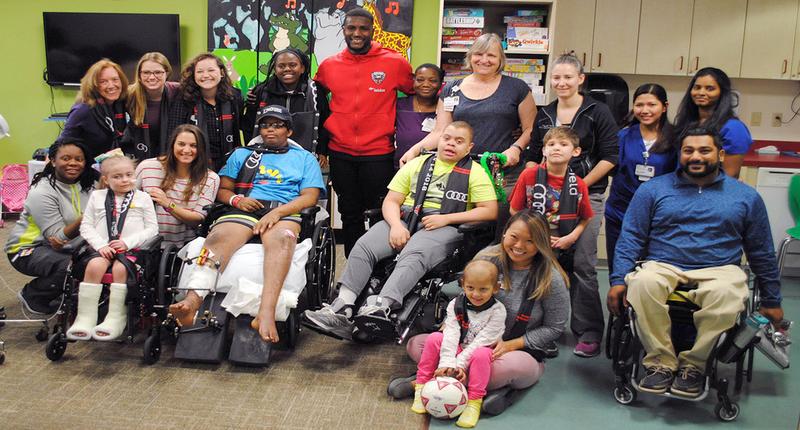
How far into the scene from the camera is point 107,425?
2.56m

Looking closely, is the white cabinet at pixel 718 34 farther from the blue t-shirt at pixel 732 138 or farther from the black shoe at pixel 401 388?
the black shoe at pixel 401 388

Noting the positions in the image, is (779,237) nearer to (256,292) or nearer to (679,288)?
(679,288)

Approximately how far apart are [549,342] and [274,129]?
1.80 metres

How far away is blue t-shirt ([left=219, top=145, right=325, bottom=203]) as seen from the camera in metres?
3.66

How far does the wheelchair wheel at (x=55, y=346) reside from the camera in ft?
10.2

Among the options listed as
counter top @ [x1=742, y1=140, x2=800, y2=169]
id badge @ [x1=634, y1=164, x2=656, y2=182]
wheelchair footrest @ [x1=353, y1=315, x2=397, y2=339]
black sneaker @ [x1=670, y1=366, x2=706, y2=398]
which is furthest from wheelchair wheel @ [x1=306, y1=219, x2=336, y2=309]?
counter top @ [x1=742, y1=140, x2=800, y2=169]

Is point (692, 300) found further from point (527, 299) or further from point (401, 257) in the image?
point (401, 257)

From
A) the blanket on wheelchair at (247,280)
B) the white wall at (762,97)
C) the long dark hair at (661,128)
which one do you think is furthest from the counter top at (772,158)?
the blanket on wheelchair at (247,280)

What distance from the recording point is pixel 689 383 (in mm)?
2748

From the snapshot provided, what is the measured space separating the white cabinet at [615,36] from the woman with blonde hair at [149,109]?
10.8 feet

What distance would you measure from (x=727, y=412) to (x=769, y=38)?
12.8 ft

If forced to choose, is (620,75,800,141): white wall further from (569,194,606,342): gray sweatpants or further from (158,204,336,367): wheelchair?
(158,204,336,367): wheelchair

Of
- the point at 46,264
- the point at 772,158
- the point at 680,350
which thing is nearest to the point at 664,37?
the point at 772,158

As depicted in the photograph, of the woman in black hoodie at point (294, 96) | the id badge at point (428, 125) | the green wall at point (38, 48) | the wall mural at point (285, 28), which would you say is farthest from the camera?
the green wall at point (38, 48)
